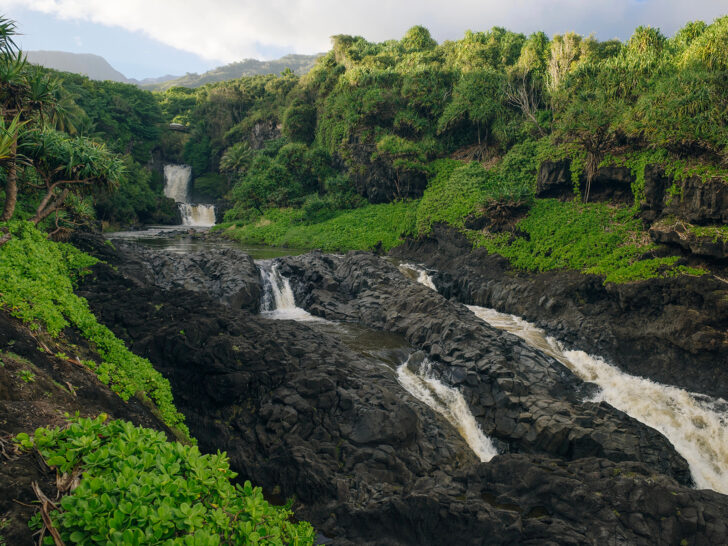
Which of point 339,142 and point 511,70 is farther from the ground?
point 511,70

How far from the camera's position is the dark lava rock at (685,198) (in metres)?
15.4

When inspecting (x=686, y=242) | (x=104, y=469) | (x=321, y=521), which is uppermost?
(x=686, y=242)

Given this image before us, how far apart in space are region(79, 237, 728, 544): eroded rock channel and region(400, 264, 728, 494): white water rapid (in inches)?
35.9

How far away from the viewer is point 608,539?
678cm

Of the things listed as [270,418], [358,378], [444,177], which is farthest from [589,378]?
[444,177]

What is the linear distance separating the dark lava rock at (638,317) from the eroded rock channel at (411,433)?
3.35 metres

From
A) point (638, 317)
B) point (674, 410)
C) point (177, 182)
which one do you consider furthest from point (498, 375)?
point (177, 182)

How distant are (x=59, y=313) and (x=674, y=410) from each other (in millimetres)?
16836

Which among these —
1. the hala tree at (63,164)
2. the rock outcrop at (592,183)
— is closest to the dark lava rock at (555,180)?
the rock outcrop at (592,183)

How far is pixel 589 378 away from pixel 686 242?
6.87 meters

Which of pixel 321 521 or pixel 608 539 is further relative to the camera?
pixel 321 521

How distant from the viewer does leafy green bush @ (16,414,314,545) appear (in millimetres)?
2811

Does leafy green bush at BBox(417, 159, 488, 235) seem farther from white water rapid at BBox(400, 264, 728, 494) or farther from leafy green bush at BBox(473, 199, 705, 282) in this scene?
white water rapid at BBox(400, 264, 728, 494)

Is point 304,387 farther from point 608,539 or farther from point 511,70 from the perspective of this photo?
point 511,70
